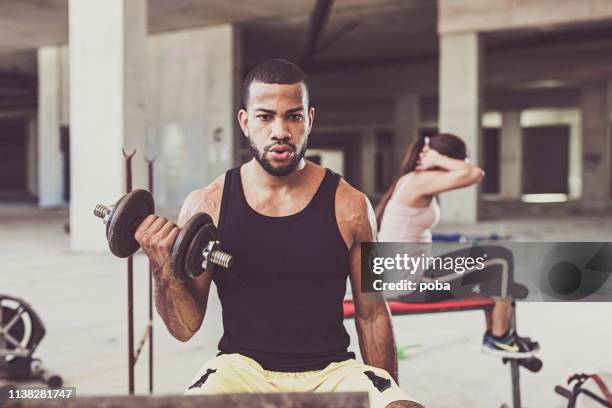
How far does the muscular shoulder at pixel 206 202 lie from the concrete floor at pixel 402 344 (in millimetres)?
1045

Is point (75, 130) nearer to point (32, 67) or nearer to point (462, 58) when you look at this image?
point (462, 58)

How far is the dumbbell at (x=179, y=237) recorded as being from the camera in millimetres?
1149


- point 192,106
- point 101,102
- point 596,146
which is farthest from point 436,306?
point 596,146

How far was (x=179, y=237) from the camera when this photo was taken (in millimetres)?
1139

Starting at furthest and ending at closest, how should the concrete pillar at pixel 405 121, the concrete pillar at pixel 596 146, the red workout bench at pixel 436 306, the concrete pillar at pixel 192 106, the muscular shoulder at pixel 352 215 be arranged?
the concrete pillar at pixel 405 121 → the concrete pillar at pixel 596 146 → the concrete pillar at pixel 192 106 → the red workout bench at pixel 436 306 → the muscular shoulder at pixel 352 215

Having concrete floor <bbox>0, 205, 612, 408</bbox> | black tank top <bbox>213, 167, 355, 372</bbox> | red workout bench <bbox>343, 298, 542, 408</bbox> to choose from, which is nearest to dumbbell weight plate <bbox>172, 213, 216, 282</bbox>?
black tank top <bbox>213, 167, 355, 372</bbox>

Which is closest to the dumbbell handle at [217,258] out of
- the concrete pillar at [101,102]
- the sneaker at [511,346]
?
the sneaker at [511,346]

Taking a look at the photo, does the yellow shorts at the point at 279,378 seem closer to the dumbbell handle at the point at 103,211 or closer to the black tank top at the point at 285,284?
the black tank top at the point at 285,284

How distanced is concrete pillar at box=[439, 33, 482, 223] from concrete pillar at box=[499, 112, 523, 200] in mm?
12300

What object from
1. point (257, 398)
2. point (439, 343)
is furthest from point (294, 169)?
point (439, 343)

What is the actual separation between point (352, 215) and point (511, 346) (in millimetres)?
1381

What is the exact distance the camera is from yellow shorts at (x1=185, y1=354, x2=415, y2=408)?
141 centimetres

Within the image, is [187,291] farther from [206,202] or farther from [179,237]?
[179,237]

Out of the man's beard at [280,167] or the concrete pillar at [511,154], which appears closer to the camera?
the man's beard at [280,167]
